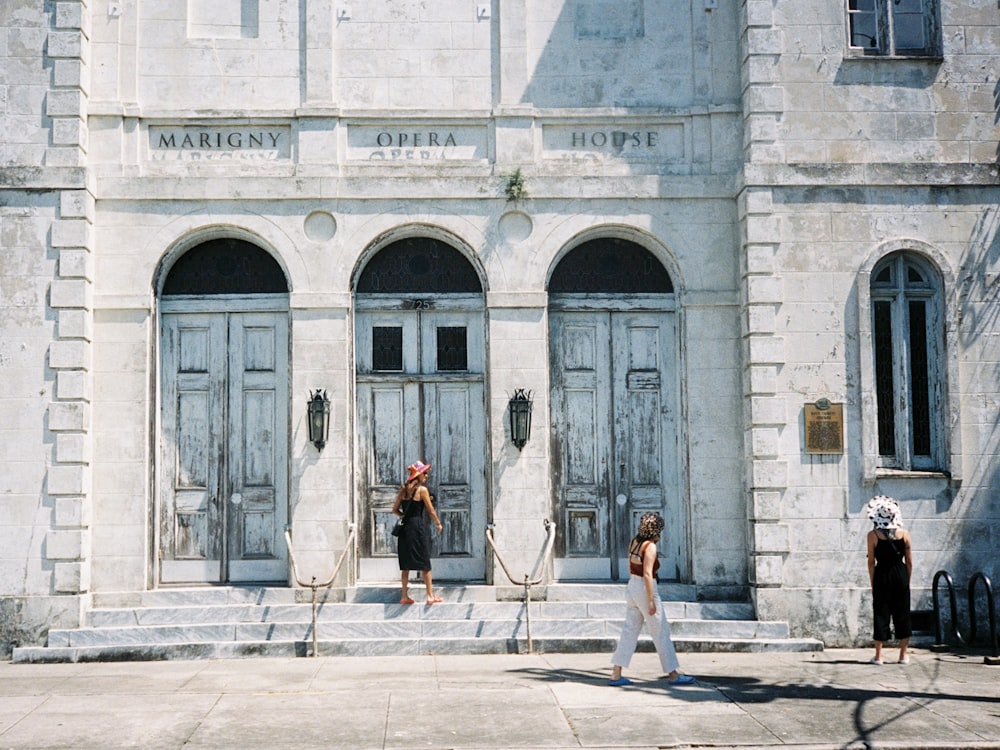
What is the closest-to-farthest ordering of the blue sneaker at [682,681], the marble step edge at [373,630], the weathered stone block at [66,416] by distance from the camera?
the blue sneaker at [682,681] → the marble step edge at [373,630] → the weathered stone block at [66,416]

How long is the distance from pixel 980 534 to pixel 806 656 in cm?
268

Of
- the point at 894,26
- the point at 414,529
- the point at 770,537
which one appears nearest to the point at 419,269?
the point at 414,529

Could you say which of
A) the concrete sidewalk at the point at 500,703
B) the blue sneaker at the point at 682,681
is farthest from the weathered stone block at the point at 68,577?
the blue sneaker at the point at 682,681

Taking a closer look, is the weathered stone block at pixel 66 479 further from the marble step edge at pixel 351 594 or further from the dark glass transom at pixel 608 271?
the dark glass transom at pixel 608 271

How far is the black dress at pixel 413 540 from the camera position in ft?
42.4

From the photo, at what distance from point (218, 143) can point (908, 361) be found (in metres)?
8.52

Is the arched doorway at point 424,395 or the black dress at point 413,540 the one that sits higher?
the arched doorway at point 424,395

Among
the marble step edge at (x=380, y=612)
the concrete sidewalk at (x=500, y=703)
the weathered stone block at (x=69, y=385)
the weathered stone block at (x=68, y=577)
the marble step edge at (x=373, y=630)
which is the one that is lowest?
the concrete sidewalk at (x=500, y=703)

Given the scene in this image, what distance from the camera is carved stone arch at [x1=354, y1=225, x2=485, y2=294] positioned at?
1401 cm

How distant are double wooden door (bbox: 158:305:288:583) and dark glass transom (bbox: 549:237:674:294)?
345 cm

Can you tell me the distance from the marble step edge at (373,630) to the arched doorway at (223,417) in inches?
43.7

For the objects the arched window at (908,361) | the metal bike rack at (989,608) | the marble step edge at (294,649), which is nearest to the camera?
the metal bike rack at (989,608)

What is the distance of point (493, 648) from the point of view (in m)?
12.4

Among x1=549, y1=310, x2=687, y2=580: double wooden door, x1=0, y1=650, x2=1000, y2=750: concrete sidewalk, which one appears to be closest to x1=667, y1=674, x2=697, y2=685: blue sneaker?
x1=0, y1=650, x2=1000, y2=750: concrete sidewalk
